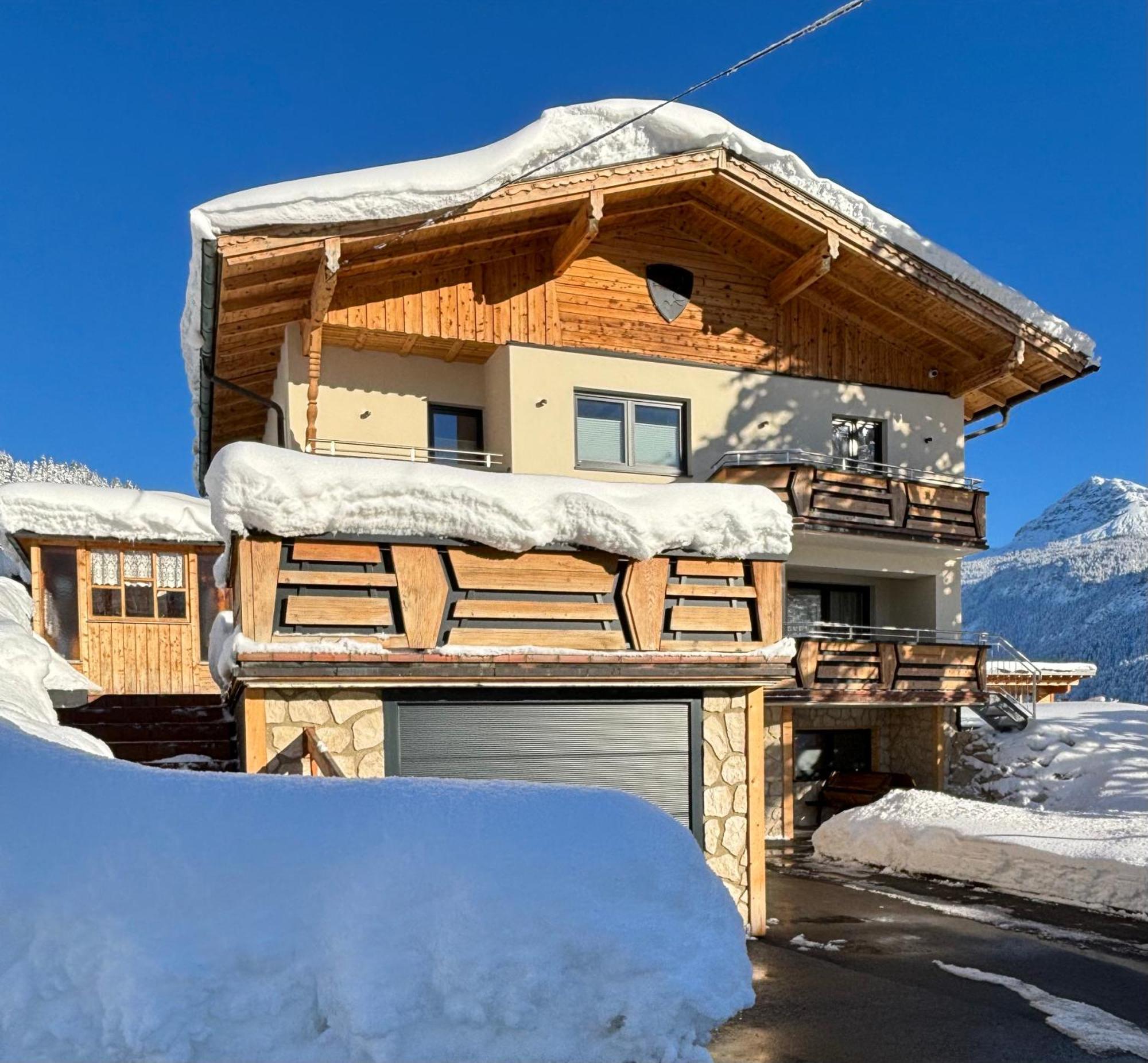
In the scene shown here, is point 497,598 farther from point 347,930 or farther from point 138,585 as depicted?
point 138,585

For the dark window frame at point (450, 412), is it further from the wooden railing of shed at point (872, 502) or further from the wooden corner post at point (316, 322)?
the wooden railing of shed at point (872, 502)

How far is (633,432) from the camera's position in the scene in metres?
14.6

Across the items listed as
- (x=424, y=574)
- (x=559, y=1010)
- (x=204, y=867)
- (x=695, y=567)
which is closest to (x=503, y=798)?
(x=559, y=1010)

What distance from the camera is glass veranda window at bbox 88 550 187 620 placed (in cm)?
1409

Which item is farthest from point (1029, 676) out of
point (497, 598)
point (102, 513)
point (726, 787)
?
point (102, 513)

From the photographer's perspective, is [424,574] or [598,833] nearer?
[598,833]

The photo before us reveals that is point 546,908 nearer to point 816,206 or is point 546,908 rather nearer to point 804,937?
point 804,937

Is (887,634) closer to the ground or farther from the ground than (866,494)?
closer to the ground

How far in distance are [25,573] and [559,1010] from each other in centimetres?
1458

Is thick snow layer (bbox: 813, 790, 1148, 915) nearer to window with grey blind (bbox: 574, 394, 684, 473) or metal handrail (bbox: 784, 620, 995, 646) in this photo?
metal handrail (bbox: 784, 620, 995, 646)

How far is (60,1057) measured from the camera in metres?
2.49

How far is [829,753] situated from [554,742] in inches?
471

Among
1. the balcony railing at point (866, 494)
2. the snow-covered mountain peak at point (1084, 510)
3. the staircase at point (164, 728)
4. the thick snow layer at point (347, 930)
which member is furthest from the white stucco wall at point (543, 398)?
the snow-covered mountain peak at point (1084, 510)

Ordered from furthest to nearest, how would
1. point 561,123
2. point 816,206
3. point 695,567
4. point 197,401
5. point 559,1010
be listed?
point 197,401
point 816,206
point 561,123
point 695,567
point 559,1010
